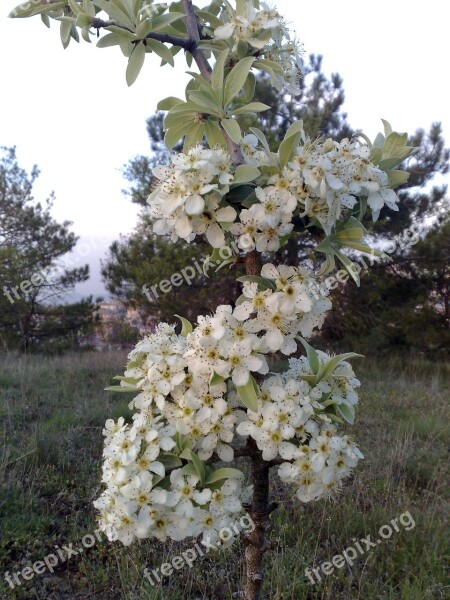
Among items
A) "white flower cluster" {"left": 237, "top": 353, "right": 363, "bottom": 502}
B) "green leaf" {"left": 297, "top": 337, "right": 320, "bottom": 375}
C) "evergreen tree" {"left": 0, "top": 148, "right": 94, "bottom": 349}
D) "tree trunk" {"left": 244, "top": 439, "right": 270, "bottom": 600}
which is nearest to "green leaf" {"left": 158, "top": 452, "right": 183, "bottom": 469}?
"white flower cluster" {"left": 237, "top": 353, "right": 363, "bottom": 502}

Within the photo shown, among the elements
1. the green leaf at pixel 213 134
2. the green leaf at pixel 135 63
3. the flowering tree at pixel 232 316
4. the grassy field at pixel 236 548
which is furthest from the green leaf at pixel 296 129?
the grassy field at pixel 236 548

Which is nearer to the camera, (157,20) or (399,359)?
(157,20)

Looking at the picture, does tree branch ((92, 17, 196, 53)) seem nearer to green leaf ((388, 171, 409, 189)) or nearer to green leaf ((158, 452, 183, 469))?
green leaf ((388, 171, 409, 189))

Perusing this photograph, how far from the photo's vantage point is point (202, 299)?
302 inches

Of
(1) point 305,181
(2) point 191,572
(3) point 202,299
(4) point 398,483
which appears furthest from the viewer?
(3) point 202,299

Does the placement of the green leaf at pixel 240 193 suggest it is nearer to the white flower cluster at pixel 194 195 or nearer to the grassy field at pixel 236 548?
the white flower cluster at pixel 194 195

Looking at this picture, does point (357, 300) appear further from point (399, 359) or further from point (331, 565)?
point (331, 565)

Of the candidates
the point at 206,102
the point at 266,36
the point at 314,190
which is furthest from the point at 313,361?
the point at 266,36

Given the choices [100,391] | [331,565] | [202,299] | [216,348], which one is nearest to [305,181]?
[216,348]

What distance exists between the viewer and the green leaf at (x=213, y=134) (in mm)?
1368

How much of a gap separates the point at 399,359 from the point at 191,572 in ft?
20.3

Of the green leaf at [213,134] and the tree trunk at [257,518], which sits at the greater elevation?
the green leaf at [213,134]

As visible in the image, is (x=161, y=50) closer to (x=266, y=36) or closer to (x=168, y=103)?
(x=168, y=103)

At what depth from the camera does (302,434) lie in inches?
48.9
